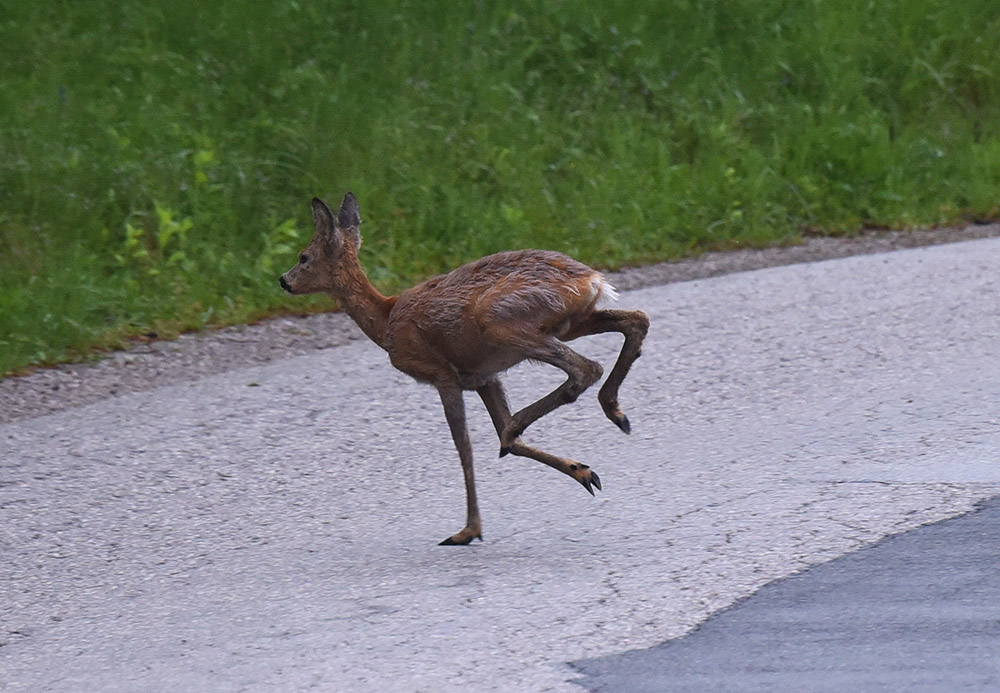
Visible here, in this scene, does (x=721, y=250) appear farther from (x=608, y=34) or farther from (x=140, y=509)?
(x=140, y=509)

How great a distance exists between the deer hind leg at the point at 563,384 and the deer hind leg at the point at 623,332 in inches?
7.2

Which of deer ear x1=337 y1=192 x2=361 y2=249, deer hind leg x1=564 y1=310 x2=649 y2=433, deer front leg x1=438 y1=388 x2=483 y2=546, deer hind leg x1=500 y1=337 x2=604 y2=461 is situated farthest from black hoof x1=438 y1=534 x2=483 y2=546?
deer ear x1=337 y1=192 x2=361 y2=249

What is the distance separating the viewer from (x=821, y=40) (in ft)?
49.4

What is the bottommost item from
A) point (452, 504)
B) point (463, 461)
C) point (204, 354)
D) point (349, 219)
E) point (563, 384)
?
point (452, 504)

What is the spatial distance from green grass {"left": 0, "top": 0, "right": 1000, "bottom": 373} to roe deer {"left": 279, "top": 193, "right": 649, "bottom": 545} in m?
3.62

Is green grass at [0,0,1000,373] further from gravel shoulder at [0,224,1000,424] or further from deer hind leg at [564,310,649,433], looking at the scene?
deer hind leg at [564,310,649,433]

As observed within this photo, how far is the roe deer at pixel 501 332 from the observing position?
17.7 feet

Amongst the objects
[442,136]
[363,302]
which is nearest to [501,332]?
[363,302]

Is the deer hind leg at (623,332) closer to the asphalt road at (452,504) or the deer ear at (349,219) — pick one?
the asphalt road at (452,504)

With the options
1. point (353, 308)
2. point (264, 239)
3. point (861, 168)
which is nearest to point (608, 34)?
point (861, 168)

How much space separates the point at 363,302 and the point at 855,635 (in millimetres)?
2321

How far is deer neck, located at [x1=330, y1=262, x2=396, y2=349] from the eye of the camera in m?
5.84

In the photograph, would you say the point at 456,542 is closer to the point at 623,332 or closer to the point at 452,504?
the point at 452,504

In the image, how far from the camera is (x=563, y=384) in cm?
538
